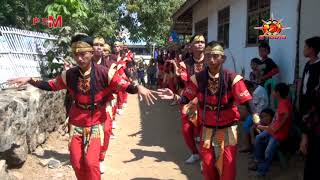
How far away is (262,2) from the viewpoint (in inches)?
357

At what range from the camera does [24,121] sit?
6.81 m

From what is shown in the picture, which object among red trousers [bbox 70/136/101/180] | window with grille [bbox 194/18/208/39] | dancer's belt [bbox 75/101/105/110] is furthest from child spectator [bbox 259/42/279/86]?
window with grille [bbox 194/18/208/39]

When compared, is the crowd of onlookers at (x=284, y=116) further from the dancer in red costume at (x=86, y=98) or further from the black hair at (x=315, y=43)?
the dancer in red costume at (x=86, y=98)

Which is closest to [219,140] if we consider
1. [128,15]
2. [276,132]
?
[276,132]

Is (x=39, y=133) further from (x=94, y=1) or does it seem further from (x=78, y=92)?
(x=94, y=1)

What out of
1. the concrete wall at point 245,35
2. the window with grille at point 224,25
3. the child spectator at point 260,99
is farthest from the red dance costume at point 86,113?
the window with grille at point 224,25

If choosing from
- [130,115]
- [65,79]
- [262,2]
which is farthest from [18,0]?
[65,79]

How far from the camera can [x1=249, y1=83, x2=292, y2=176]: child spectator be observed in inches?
248

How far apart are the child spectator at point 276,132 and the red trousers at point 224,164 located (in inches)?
57.7

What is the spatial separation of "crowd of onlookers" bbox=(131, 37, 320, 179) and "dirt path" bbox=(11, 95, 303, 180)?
310 mm

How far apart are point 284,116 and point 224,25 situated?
641 centimetres

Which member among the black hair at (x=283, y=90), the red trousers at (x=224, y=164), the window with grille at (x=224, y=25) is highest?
the window with grille at (x=224, y=25)

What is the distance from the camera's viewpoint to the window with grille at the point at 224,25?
11991 mm

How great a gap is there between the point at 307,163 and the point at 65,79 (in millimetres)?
2773
